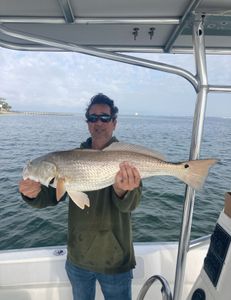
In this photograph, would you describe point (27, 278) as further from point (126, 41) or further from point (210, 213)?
point (210, 213)

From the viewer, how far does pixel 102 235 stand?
2.92 m

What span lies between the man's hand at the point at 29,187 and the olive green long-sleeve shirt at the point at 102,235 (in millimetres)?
112

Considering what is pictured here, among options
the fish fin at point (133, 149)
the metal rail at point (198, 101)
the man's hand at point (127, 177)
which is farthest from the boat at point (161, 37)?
the man's hand at point (127, 177)

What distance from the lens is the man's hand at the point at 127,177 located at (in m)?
2.57

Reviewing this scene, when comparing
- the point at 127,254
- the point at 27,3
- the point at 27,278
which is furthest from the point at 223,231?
the point at 27,278

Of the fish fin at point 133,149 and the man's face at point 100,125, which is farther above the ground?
the man's face at point 100,125

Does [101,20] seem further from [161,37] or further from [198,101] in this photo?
[198,101]

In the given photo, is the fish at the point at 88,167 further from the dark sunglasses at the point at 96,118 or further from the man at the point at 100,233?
the dark sunglasses at the point at 96,118

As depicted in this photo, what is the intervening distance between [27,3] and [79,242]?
6.73ft

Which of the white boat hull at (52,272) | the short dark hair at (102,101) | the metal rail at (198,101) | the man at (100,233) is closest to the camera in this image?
the metal rail at (198,101)

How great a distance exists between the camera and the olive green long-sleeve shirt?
115 inches

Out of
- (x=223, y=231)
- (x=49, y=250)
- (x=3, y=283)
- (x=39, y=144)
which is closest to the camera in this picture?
(x=223, y=231)

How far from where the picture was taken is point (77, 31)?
2939mm

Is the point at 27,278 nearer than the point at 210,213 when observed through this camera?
Yes
